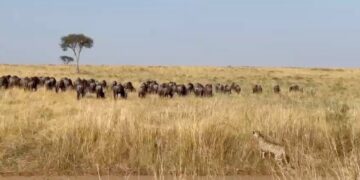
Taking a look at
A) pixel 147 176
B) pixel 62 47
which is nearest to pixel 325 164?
pixel 147 176

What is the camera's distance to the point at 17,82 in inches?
1268

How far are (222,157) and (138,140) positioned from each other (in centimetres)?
141

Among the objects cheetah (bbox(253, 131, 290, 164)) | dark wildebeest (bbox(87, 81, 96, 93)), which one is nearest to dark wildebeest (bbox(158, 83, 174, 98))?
dark wildebeest (bbox(87, 81, 96, 93))

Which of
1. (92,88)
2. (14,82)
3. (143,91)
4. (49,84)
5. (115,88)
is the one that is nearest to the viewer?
(115,88)

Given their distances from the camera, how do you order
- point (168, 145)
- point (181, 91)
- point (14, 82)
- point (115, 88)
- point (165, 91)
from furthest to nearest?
point (14, 82), point (181, 91), point (165, 91), point (115, 88), point (168, 145)

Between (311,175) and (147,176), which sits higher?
(311,175)

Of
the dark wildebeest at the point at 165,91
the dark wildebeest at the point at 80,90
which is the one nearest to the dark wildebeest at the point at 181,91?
the dark wildebeest at the point at 165,91

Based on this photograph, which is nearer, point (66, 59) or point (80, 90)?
point (80, 90)

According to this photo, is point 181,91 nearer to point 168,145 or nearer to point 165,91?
point 165,91

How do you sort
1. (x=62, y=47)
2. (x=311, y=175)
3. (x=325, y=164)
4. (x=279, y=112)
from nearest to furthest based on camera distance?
(x=311, y=175) < (x=325, y=164) < (x=279, y=112) < (x=62, y=47)

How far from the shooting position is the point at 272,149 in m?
9.34

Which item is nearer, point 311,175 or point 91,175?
point 311,175

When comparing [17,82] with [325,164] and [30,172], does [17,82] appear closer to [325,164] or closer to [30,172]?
[30,172]

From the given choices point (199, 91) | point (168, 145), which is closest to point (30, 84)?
point (199, 91)
